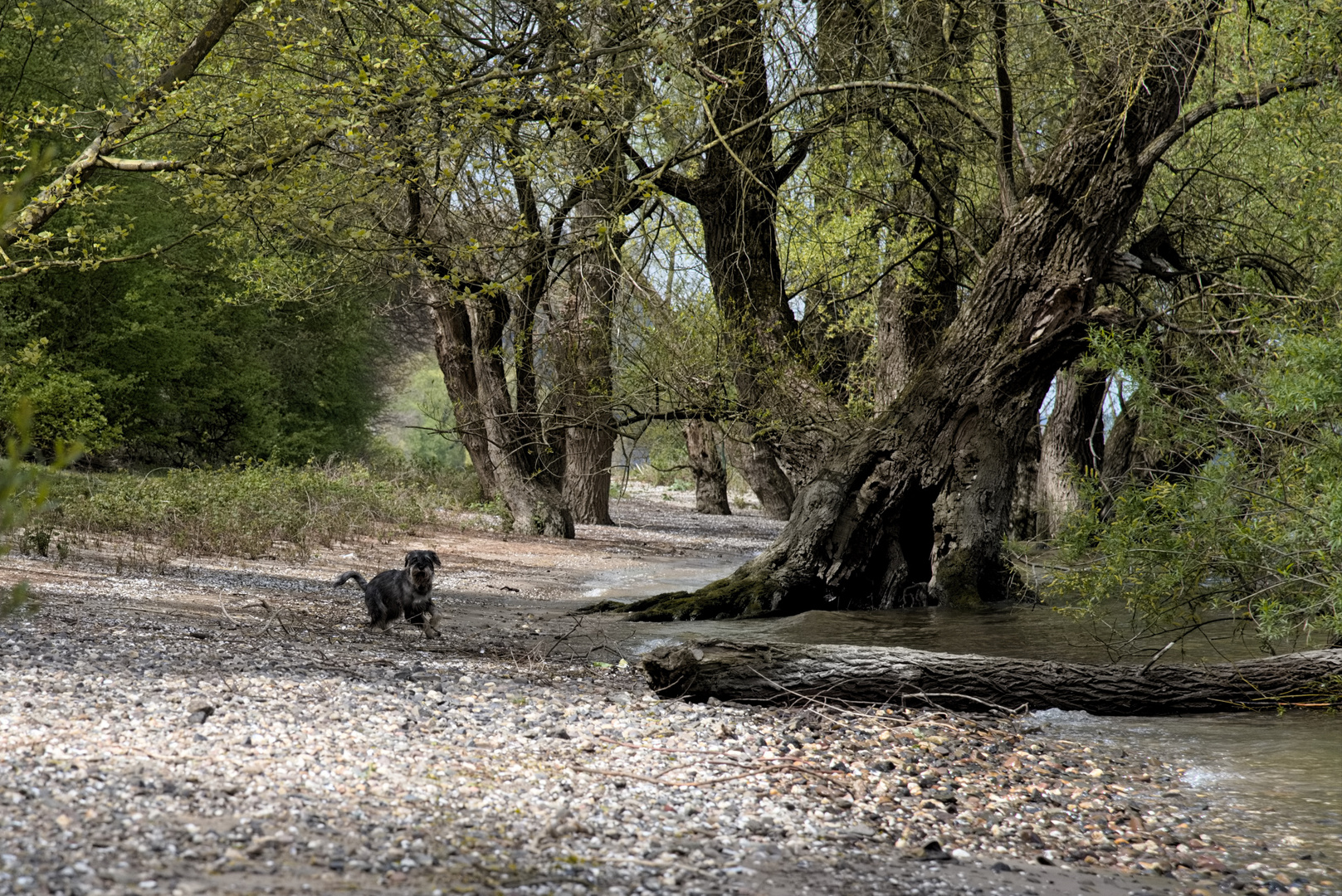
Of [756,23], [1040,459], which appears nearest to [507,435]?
[756,23]

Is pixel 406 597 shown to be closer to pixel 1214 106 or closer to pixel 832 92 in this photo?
pixel 832 92

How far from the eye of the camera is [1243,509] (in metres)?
8.35

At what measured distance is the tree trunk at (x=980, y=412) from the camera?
11922mm

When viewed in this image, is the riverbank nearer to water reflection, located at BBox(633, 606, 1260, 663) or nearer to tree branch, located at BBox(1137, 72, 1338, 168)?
water reflection, located at BBox(633, 606, 1260, 663)

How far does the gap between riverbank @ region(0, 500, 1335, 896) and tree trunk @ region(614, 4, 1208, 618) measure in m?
5.20

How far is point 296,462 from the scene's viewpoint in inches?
1275

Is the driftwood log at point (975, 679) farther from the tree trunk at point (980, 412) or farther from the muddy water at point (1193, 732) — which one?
the tree trunk at point (980, 412)

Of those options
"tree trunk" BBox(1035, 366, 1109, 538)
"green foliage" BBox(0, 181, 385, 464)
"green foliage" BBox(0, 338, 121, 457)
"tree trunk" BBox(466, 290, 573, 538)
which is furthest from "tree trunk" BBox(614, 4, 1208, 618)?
"green foliage" BBox(0, 338, 121, 457)

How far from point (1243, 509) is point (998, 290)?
4865 mm

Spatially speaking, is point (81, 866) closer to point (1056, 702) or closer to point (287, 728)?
point (287, 728)

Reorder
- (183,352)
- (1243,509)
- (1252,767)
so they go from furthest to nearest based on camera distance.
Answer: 1. (183,352)
2. (1243,509)
3. (1252,767)

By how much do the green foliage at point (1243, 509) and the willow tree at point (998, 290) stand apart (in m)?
3.04

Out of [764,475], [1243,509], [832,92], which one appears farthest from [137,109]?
[764,475]

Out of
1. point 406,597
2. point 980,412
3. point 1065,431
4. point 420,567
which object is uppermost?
point 1065,431
